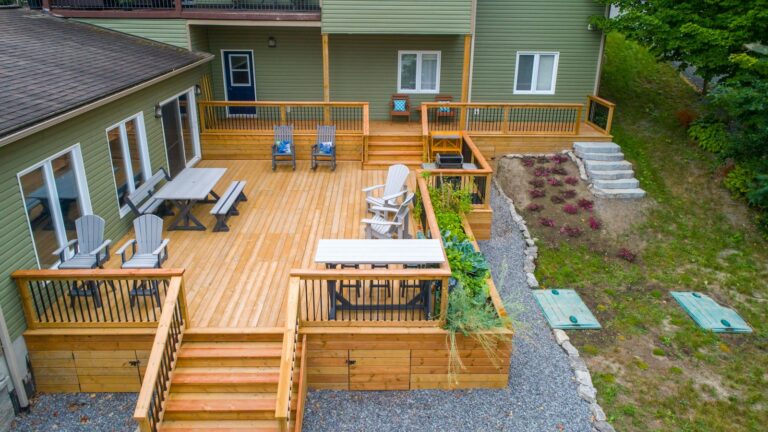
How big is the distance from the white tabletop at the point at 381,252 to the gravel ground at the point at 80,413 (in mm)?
2885

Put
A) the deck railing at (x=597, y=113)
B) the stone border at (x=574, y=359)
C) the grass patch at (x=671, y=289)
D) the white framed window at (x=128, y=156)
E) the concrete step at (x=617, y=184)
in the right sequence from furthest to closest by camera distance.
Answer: the deck railing at (x=597, y=113), the concrete step at (x=617, y=184), the white framed window at (x=128, y=156), the grass patch at (x=671, y=289), the stone border at (x=574, y=359)

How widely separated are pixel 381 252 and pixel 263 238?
2959mm

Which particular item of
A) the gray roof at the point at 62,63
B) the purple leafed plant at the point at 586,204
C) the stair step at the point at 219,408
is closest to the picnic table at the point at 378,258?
the stair step at the point at 219,408

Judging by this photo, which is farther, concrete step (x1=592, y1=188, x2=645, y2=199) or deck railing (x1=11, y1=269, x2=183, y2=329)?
concrete step (x1=592, y1=188, x2=645, y2=199)

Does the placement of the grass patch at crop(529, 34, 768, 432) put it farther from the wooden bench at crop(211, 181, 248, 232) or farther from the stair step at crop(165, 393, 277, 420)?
the wooden bench at crop(211, 181, 248, 232)

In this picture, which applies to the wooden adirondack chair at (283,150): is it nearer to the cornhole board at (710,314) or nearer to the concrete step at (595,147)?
the concrete step at (595,147)

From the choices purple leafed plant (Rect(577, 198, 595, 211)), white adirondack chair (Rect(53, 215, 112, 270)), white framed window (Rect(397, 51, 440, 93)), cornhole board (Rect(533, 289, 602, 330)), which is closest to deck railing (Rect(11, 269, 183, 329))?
white adirondack chair (Rect(53, 215, 112, 270))

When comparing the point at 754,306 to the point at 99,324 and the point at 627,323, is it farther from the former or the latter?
the point at 99,324

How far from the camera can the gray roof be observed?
6.90 meters

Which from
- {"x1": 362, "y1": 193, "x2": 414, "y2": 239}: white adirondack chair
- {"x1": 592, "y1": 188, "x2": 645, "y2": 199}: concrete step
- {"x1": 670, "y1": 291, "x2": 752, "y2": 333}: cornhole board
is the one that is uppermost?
{"x1": 362, "y1": 193, "x2": 414, "y2": 239}: white adirondack chair

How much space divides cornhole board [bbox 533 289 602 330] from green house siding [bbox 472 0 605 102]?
7.67 m

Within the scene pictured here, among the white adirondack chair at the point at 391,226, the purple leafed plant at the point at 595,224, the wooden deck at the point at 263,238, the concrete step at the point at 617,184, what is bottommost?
the purple leafed plant at the point at 595,224

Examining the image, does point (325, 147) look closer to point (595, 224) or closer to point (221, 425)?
point (595, 224)

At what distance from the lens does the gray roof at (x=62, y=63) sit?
6.90 m
